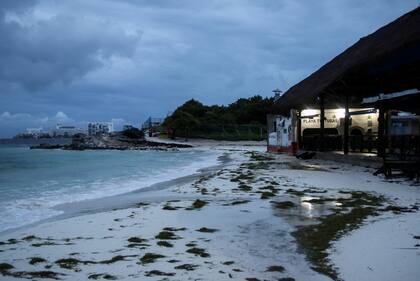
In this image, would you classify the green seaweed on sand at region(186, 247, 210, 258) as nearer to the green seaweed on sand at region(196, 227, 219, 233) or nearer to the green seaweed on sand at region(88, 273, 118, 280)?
the green seaweed on sand at region(196, 227, 219, 233)

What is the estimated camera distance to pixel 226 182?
1153cm

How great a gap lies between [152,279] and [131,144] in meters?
54.3

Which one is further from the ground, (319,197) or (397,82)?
(397,82)

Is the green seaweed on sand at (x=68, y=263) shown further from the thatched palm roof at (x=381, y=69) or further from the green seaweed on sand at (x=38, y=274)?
the thatched palm roof at (x=381, y=69)

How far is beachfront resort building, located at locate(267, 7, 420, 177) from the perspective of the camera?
12492mm

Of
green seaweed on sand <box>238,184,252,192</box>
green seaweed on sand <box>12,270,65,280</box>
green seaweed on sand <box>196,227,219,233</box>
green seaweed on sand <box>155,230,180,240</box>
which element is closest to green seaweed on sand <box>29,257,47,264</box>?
green seaweed on sand <box>12,270,65,280</box>

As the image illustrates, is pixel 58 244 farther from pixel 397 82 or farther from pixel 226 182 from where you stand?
pixel 397 82

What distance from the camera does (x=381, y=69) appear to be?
1419 cm

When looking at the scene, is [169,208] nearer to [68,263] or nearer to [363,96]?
[68,263]

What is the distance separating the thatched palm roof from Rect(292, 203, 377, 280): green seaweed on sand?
700 cm

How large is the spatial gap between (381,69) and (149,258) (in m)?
12.1

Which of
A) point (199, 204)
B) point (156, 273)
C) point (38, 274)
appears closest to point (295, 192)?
point (199, 204)

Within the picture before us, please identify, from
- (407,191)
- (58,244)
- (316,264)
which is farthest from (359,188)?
(58,244)

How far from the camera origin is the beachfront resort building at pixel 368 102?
12492mm
